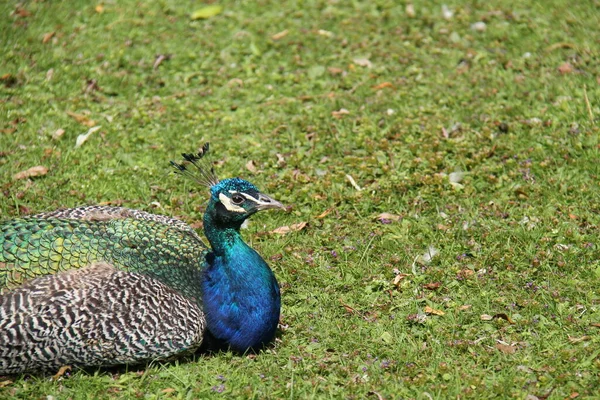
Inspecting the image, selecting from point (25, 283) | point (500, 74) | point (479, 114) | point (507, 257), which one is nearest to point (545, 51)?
point (500, 74)

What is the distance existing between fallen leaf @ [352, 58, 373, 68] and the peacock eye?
332cm

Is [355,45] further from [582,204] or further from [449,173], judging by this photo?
[582,204]

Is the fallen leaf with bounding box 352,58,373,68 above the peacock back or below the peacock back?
below

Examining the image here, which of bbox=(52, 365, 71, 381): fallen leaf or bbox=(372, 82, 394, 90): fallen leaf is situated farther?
bbox=(372, 82, 394, 90): fallen leaf

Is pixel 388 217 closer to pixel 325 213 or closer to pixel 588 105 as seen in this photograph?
pixel 325 213

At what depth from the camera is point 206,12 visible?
8227 mm

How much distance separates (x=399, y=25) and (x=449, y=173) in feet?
7.60

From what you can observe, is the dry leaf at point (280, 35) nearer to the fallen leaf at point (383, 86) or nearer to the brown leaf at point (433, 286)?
the fallen leaf at point (383, 86)

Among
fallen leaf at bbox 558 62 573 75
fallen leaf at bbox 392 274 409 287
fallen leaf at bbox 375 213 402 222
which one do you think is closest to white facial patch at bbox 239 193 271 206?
fallen leaf at bbox 392 274 409 287

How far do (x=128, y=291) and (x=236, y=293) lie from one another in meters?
0.58

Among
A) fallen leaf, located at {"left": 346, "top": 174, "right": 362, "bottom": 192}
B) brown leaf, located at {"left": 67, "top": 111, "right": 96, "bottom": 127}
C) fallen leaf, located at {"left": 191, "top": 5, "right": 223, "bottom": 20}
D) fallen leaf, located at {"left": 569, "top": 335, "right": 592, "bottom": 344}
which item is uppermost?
fallen leaf, located at {"left": 191, "top": 5, "right": 223, "bottom": 20}

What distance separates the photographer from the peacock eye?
4520 mm

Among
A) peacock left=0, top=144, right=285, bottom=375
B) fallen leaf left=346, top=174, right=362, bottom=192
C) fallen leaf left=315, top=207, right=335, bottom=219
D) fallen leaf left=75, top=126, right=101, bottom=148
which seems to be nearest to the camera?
peacock left=0, top=144, right=285, bottom=375

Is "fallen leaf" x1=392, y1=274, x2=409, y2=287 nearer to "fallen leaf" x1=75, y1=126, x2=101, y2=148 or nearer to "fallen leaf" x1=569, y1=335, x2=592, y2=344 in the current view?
"fallen leaf" x1=569, y1=335, x2=592, y2=344
